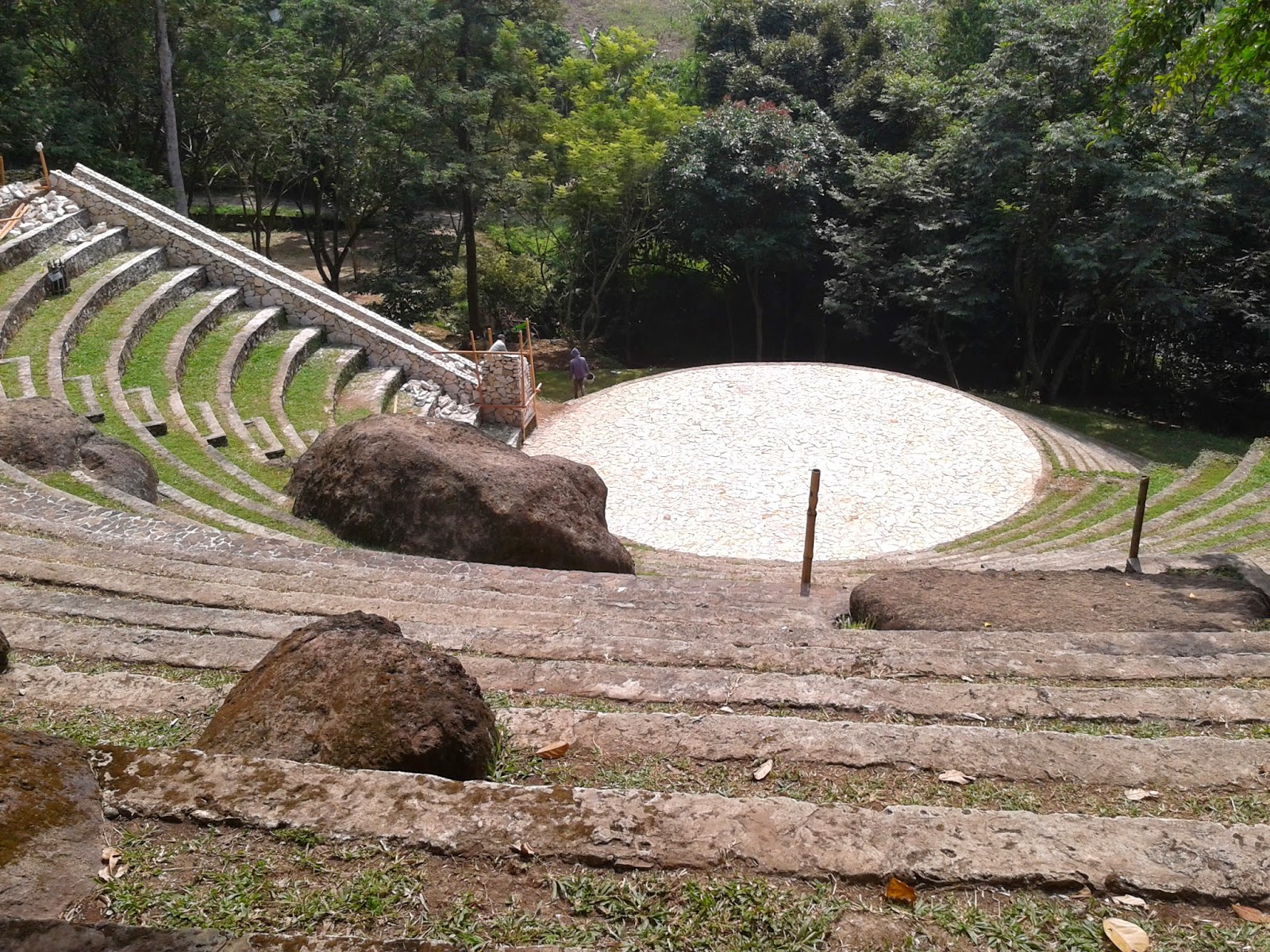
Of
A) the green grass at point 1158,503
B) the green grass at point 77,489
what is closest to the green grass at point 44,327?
the green grass at point 77,489

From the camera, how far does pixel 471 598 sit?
6.94 meters

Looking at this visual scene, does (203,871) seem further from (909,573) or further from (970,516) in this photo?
(970,516)

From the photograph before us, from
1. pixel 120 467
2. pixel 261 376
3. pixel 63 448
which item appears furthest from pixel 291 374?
pixel 120 467

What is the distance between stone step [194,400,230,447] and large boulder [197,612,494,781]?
9.95m

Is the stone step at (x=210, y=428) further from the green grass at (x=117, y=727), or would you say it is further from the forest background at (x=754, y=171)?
the forest background at (x=754, y=171)

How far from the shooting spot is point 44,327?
14.6 metres

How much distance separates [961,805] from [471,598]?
13.8 feet

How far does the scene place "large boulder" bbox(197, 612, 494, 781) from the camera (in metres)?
3.50

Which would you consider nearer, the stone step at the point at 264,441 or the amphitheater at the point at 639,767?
the amphitheater at the point at 639,767

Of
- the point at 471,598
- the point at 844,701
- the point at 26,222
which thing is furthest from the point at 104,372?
the point at 844,701

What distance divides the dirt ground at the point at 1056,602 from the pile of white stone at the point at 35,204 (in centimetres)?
1685

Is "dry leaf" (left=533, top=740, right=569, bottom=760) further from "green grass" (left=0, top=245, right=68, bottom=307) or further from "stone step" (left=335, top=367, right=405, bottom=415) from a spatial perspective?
"green grass" (left=0, top=245, right=68, bottom=307)

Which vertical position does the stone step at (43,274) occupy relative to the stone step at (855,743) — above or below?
above

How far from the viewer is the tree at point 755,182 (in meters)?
24.9
